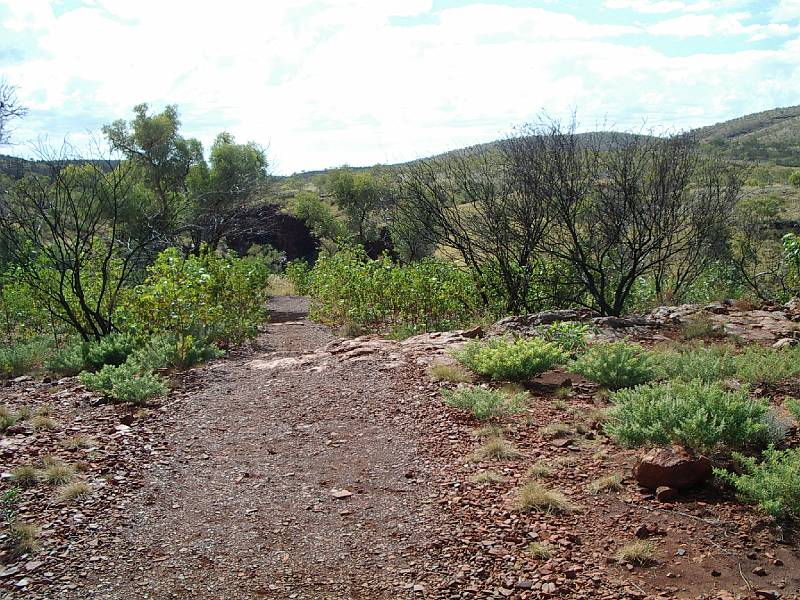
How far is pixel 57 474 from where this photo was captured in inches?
168

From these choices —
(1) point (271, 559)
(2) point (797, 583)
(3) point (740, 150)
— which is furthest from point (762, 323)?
(3) point (740, 150)

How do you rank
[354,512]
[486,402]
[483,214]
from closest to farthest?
[354,512]
[486,402]
[483,214]

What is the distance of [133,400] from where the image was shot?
19.6 feet

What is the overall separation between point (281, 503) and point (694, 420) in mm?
2576

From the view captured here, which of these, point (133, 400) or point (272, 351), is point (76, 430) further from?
point (272, 351)

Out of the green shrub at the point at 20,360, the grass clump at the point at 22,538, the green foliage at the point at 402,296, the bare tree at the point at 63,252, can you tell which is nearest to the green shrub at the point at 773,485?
the grass clump at the point at 22,538

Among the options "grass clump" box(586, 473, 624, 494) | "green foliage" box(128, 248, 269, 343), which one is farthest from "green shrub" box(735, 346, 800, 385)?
"green foliage" box(128, 248, 269, 343)

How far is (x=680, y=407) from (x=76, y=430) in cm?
461

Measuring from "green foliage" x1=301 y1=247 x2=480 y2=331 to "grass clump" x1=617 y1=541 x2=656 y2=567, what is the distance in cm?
637

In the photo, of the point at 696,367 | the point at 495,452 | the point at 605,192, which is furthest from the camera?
the point at 605,192

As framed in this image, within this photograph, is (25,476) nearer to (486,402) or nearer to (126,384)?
(126,384)

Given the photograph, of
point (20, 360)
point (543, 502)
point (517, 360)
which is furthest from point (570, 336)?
point (20, 360)

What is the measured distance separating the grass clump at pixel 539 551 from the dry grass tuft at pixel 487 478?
0.78 meters

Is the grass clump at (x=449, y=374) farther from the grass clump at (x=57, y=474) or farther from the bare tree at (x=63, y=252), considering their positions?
the bare tree at (x=63, y=252)
